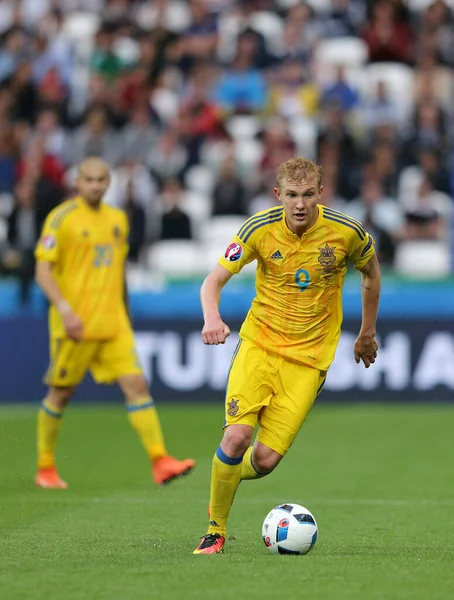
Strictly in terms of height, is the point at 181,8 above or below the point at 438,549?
above

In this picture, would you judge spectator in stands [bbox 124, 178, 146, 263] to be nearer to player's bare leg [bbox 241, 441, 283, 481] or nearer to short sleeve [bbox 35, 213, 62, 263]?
short sleeve [bbox 35, 213, 62, 263]

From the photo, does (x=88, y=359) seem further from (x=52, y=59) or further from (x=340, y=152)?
(x=52, y=59)

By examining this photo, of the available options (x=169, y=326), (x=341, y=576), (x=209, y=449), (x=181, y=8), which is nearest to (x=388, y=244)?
(x=169, y=326)

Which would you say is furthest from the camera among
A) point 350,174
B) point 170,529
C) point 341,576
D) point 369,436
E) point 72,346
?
point 350,174

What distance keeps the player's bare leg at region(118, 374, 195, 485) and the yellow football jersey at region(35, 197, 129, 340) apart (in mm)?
460

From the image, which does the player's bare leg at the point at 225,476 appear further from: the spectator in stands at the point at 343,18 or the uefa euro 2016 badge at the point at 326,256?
the spectator in stands at the point at 343,18

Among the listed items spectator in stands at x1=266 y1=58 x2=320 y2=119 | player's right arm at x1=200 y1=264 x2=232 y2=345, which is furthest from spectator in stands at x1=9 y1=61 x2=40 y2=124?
player's right arm at x1=200 y1=264 x2=232 y2=345

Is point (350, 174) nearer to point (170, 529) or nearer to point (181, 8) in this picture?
point (181, 8)

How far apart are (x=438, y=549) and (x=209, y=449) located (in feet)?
17.7

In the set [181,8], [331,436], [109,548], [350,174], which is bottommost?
[331,436]

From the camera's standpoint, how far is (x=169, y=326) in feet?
49.0

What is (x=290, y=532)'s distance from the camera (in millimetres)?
6301

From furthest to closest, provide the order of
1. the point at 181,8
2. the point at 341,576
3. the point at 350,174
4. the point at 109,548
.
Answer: the point at 181,8 < the point at 350,174 < the point at 109,548 < the point at 341,576

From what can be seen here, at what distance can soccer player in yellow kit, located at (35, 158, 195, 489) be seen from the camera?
958 centimetres
